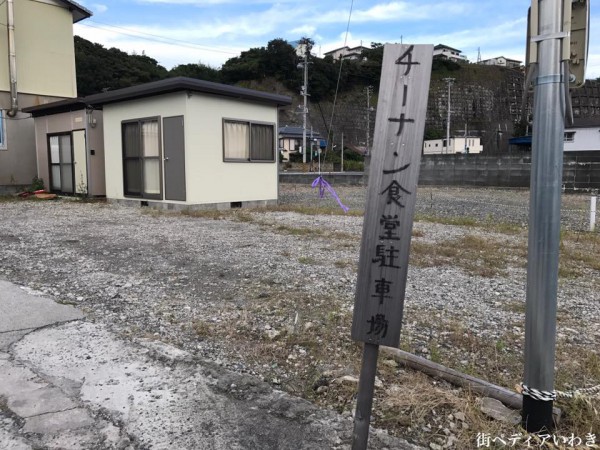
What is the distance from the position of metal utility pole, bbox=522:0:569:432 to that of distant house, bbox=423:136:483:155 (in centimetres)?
5857

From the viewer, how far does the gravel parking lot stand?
313 cm

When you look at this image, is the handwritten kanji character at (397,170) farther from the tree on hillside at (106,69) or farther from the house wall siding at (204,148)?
the tree on hillside at (106,69)

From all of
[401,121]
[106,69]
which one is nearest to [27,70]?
[401,121]

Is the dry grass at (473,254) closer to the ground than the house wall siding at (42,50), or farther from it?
closer to the ground

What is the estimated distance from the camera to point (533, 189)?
80.7 inches

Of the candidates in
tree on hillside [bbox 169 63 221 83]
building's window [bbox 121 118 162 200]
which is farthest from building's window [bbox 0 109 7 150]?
tree on hillside [bbox 169 63 221 83]

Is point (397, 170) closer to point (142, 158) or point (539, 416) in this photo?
point (539, 416)

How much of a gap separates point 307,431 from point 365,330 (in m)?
0.70

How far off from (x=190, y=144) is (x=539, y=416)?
9.14 metres

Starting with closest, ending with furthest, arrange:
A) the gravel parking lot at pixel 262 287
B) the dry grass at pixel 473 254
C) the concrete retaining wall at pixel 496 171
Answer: the gravel parking lot at pixel 262 287 < the dry grass at pixel 473 254 < the concrete retaining wall at pixel 496 171

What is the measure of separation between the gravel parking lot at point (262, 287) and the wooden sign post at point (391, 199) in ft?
2.40

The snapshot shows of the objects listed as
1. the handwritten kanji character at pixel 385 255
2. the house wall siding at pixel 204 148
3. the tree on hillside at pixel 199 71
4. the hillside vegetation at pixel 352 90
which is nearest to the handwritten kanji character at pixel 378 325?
the handwritten kanji character at pixel 385 255

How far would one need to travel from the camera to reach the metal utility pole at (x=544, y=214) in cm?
197

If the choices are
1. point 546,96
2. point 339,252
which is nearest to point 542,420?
point 546,96
